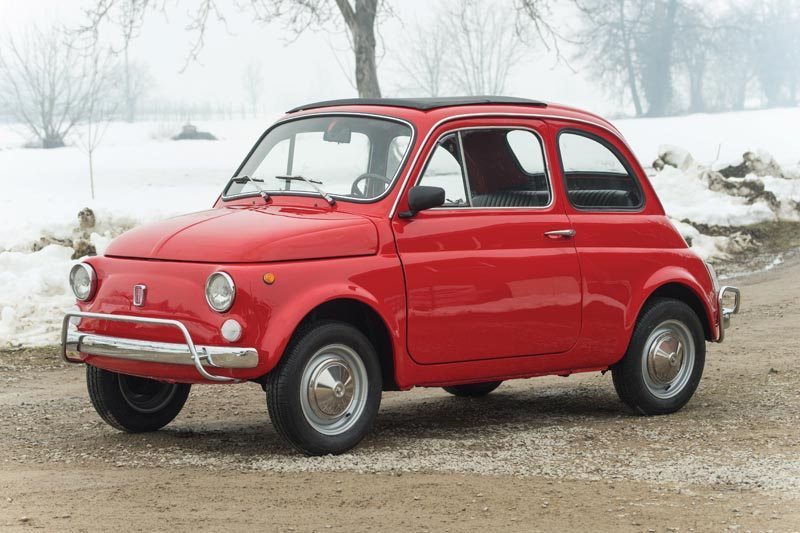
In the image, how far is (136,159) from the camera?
3838cm

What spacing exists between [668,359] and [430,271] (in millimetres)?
2085

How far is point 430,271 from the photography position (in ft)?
22.1

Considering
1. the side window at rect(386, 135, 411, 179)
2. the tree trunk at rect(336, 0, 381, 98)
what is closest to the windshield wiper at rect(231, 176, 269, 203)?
the side window at rect(386, 135, 411, 179)

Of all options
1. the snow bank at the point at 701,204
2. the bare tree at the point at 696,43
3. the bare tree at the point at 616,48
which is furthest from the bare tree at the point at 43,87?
the bare tree at the point at 696,43

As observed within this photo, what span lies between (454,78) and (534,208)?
77.4 metres

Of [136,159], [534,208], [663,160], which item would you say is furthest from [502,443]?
[136,159]

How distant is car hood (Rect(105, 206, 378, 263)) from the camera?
244 inches

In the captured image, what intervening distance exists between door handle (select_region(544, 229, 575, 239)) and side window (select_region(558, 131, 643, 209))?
10.1 inches

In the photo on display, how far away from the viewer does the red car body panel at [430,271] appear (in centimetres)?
→ 617

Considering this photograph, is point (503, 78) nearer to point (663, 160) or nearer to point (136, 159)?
point (136, 159)

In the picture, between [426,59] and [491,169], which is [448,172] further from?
[426,59]

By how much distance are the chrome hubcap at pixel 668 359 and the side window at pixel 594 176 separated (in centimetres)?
85

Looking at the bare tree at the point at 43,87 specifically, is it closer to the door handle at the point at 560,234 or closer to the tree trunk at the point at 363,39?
the tree trunk at the point at 363,39

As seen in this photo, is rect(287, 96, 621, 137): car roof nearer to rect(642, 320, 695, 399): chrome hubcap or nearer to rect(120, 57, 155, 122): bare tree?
rect(642, 320, 695, 399): chrome hubcap
